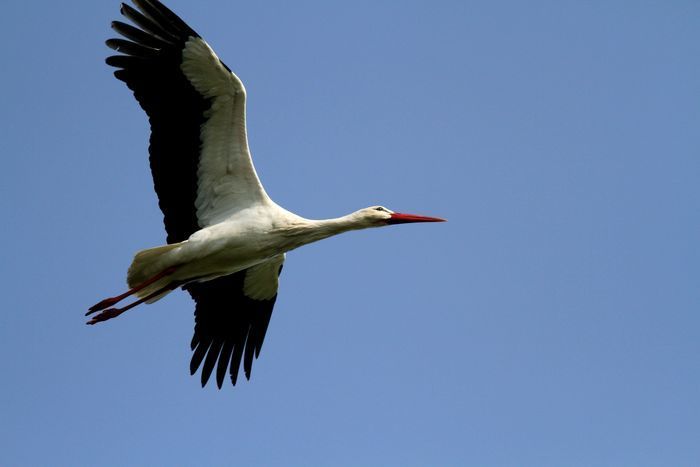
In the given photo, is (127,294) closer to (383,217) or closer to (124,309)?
(124,309)

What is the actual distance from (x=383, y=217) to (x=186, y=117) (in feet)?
8.00

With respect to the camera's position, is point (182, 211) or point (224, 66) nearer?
point (224, 66)

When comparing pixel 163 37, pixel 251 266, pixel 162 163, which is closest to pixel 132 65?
pixel 163 37

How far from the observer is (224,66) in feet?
33.2

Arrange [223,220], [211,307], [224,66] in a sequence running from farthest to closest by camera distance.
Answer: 1. [211,307]
2. [223,220]
3. [224,66]

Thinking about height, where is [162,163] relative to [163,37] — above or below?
below

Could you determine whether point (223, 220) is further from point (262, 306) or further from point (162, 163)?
point (262, 306)

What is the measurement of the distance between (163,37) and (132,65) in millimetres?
434

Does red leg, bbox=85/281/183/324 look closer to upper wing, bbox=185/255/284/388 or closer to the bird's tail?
the bird's tail

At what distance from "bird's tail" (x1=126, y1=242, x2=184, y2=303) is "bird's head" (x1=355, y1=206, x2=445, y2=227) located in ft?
6.78

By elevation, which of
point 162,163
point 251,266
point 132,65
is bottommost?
point 251,266

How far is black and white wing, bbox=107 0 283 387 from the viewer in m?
10.1

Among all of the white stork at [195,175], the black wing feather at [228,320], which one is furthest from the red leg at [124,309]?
the black wing feather at [228,320]

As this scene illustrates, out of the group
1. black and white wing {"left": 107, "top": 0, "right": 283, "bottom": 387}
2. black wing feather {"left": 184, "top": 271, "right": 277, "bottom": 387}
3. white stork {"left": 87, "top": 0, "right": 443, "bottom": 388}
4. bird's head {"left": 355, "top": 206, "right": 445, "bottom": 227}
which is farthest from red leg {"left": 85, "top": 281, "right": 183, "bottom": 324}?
bird's head {"left": 355, "top": 206, "right": 445, "bottom": 227}
